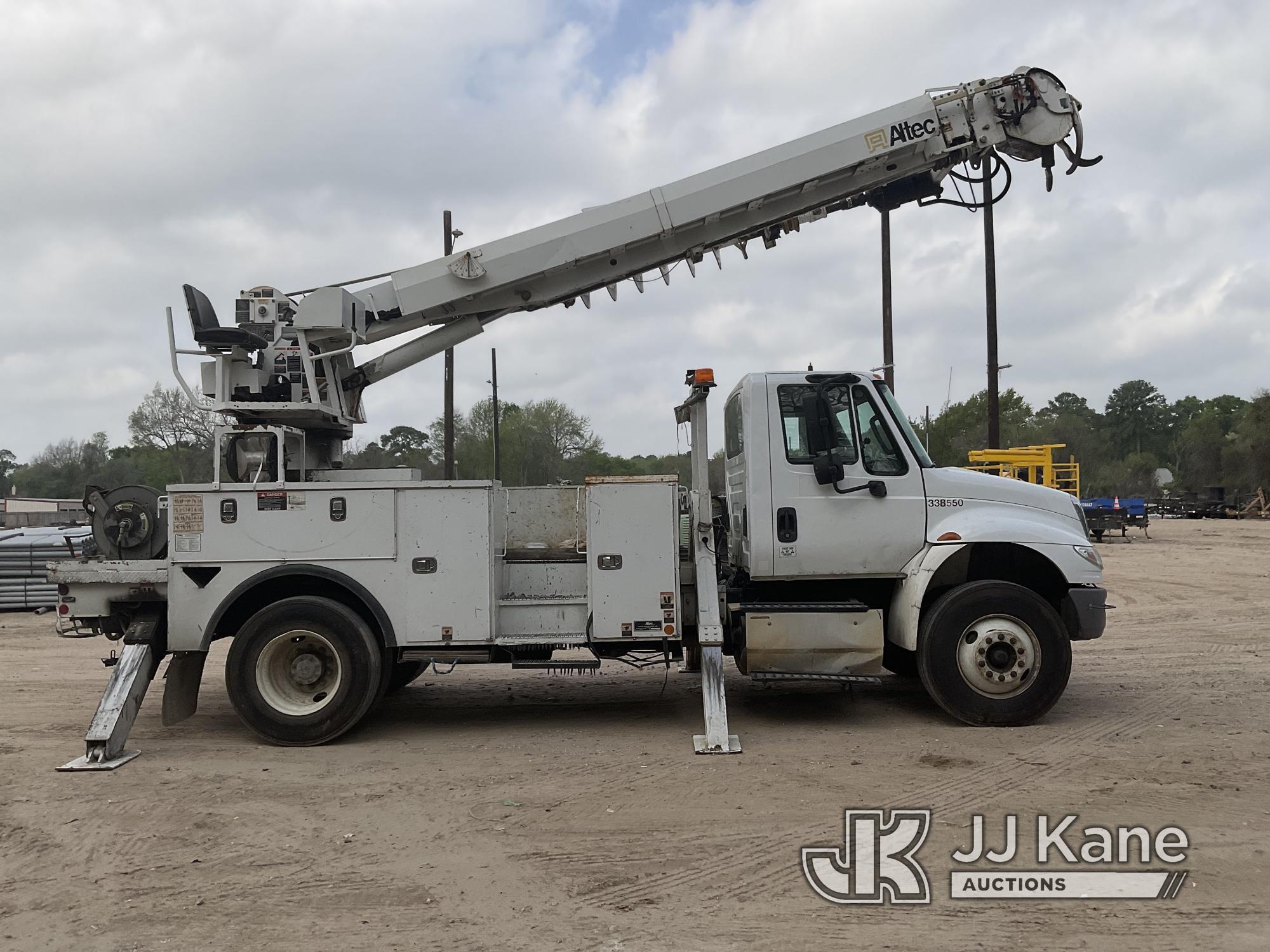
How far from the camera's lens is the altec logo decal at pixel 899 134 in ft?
26.0

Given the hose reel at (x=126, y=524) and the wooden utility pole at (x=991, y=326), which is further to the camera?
the wooden utility pole at (x=991, y=326)

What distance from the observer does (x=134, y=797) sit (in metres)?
5.91

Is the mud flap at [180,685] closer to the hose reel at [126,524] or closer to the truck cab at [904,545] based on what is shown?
the hose reel at [126,524]

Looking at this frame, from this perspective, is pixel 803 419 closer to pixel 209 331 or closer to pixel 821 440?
pixel 821 440

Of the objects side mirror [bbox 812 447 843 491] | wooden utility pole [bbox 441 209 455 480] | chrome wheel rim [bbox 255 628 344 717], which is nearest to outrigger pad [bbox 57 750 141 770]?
chrome wheel rim [bbox 255 628 344 717]

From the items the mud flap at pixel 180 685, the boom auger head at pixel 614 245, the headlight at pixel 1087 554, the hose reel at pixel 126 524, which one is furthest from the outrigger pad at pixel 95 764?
the headlight at pixel 1087 554

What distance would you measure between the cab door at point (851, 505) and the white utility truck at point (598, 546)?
2 centimetres

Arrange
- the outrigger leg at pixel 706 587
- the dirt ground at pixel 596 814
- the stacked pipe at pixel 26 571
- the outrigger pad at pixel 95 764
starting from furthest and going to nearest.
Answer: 1. the stacked pipe at pixel 26 571
2. the outrigger leg at pixel 706 587
3. the outrigger pad at pixel 95 764
4. the dirt ground at pixel 596 814

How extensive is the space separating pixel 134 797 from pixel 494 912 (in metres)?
3.00

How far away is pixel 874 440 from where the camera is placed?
7453mm

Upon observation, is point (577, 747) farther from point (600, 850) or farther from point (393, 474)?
point (393, 474)

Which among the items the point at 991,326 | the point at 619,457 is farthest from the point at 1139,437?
the point at 619,457

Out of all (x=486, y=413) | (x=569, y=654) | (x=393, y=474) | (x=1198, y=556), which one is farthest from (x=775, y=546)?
(x=486, y=413)

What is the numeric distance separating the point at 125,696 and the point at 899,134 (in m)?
7.45
